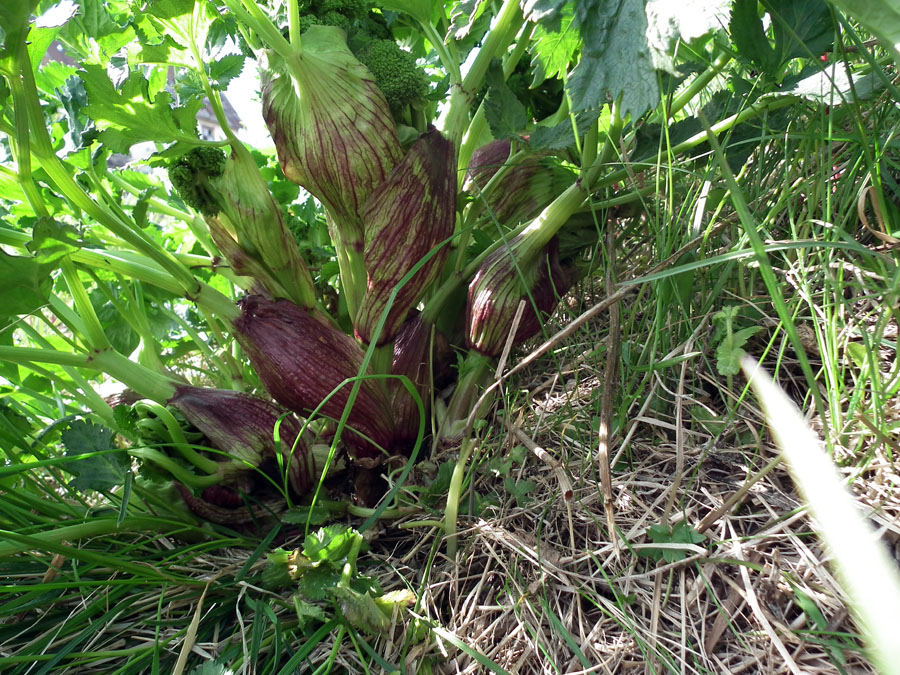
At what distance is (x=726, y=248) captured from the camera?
813 millimetres

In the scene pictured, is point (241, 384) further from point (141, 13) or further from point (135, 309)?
point (141, 13)

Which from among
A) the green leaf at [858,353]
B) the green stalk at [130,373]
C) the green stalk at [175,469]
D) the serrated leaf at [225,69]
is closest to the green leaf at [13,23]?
the serrated leaf at [225,69]

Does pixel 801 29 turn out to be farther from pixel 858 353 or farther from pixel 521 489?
pixel 521 489

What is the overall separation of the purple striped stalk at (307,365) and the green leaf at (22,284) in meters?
0.25

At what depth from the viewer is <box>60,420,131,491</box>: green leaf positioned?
749mm

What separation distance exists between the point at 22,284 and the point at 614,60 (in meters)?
0.76

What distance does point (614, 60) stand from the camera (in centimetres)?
64

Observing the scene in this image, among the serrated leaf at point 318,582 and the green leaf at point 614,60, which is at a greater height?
the green leaf at point 614,60

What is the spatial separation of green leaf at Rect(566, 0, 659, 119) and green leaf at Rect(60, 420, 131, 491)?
2.32 ft

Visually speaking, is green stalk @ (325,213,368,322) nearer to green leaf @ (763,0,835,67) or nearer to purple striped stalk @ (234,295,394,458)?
purple striped stalk @ (234,295,394,458)

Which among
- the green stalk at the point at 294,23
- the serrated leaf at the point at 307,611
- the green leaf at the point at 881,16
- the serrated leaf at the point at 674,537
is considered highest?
the green stalk at the point at 294,23

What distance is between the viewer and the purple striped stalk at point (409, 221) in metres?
0.85

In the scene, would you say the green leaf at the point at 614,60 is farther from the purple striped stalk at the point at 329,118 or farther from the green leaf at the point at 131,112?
the green leaf at the point at 131,112

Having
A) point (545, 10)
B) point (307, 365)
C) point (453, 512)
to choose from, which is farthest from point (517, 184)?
point (453, 512)
